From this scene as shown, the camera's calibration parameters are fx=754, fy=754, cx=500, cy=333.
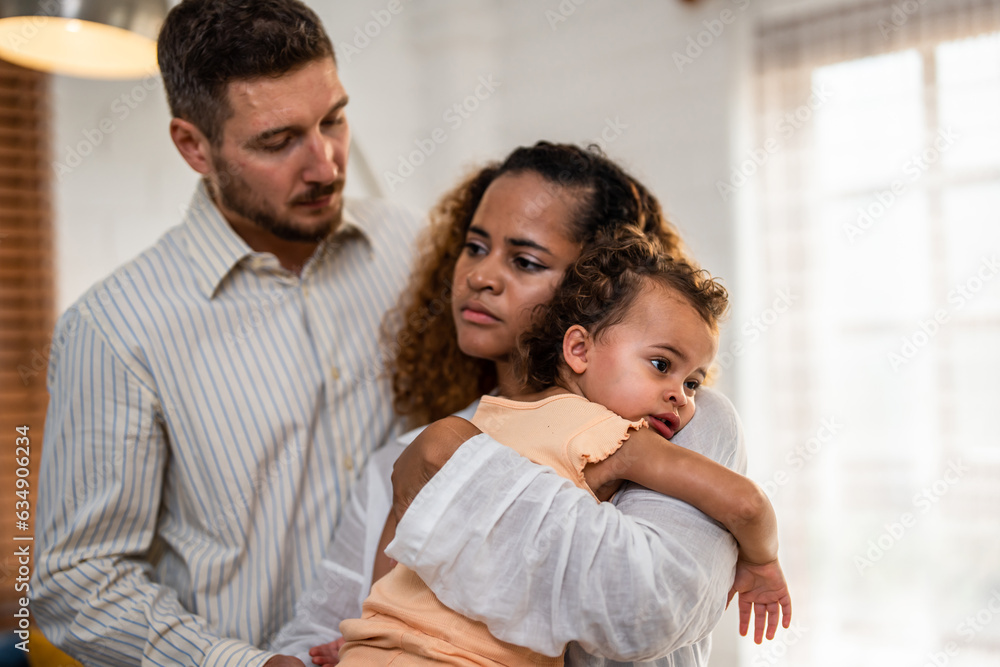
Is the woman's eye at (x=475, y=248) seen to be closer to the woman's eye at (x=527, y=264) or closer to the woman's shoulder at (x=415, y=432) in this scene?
the woman's eye at (x=527, y=264)

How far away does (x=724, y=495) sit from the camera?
3.11 feet

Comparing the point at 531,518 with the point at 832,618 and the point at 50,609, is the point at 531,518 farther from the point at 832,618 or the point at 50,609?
the point at 832,618

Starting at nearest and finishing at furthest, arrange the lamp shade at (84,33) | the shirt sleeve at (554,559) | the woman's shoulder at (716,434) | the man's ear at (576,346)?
the shirt sleeve at (554,559)
the woman's shoulder at (716,434)
the man's ear at (576,346)
the lamp shade at (84,33)

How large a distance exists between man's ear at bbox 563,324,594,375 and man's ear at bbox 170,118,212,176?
2.86 feet

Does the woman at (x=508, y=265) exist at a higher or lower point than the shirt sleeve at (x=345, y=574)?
higher

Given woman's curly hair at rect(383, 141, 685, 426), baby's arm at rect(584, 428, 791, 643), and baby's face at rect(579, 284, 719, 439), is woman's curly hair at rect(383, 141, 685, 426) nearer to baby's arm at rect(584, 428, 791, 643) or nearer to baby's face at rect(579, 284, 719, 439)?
baby's face at rect(579, 284, 719, 439)

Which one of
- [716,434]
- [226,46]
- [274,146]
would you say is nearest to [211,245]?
[274,146]

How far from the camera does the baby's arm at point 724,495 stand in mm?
952

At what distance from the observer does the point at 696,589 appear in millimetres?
922

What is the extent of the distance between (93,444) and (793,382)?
3.07m

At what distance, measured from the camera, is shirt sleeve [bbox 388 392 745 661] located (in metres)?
0.90

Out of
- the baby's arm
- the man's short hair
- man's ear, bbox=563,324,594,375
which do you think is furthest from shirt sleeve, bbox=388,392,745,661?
the man's short hair

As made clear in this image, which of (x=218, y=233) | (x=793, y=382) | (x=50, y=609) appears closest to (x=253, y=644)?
(x=50, y=609)

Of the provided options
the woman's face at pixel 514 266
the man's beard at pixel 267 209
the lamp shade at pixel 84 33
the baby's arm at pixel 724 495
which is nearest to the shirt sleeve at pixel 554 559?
the baby's arm at pixel 724 495
